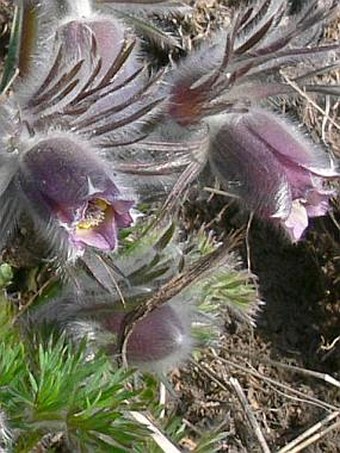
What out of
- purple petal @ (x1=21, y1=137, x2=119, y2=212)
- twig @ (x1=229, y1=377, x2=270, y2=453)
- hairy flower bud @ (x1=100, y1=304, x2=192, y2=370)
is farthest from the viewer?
twig @ (x1=229, y1=377, x2=270, y2=453)

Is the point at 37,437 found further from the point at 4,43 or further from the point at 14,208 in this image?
the point at 4,43

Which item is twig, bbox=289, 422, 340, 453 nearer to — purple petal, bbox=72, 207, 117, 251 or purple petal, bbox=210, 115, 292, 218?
purple petal, bbox=210, 115, 292, 218

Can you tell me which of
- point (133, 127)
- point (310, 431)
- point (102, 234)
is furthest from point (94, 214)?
point (310, 431)

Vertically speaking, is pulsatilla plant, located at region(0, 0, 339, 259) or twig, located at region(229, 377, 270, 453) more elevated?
pulsatilla plant, located at region(0, 0, 339, 259)

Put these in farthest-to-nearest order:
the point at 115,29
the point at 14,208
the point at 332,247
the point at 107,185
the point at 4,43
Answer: the point at 332,247
the point at 4,43
the point at 115,29
the point at 14,208
the point at 107,185

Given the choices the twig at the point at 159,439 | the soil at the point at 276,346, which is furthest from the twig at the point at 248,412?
the twig at the point at 159,439

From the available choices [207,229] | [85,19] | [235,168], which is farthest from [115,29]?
[207,229]

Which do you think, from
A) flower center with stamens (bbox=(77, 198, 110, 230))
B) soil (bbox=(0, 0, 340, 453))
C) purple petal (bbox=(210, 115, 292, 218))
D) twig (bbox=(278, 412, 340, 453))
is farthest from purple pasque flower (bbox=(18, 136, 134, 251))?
twig (bbox=(278, 412, 340, 453))

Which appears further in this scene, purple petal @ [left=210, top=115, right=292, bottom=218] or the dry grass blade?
the dry grass blade
